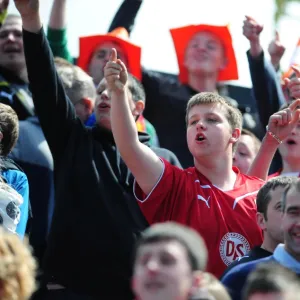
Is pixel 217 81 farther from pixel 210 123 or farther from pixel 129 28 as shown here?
pixel 210 123

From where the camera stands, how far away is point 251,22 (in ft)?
21.1

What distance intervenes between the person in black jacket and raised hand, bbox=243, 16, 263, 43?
143cm

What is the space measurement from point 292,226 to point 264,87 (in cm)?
213

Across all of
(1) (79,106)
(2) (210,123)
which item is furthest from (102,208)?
(1) (79,106)

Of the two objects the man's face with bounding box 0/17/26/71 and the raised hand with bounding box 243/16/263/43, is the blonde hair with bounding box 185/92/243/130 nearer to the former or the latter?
the raised hand with bounding box 243/16/263/43

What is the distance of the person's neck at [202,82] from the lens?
716cm

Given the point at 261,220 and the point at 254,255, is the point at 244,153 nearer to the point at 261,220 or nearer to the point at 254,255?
the point at 261,220

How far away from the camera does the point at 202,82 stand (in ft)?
23.6

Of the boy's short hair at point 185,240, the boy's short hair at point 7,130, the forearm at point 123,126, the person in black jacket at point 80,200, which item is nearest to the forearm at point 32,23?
the person in black jacket at point 80,200

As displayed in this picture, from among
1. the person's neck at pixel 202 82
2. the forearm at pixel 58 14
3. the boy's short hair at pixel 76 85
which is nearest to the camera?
the boy's short hair at pixel 76 85

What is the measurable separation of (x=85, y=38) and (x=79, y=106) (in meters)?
1.21

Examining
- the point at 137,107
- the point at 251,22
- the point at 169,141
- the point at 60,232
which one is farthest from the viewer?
the point at 169,141

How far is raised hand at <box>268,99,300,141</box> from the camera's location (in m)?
5.45

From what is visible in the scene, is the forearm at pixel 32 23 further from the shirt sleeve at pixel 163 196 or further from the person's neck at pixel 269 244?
the person's neck at pixel 269 244
